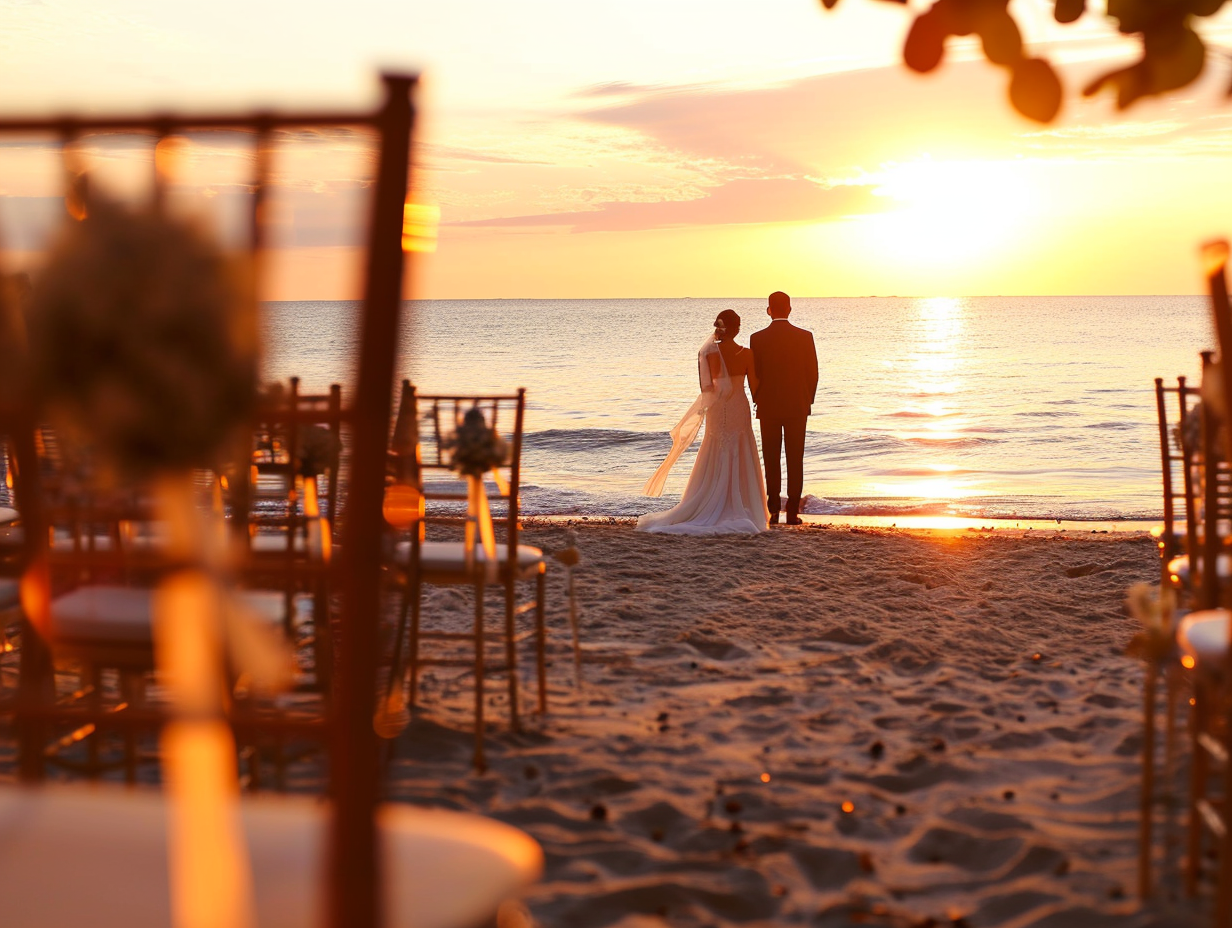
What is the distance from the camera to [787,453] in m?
10.8

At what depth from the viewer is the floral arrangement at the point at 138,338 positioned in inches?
39.8

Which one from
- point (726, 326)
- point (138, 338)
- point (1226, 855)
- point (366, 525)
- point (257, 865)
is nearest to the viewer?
point (138, 338)

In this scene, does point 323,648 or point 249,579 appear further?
point 323,648

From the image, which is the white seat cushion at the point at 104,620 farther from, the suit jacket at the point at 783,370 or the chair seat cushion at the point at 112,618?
Result: the suit jacket at the point at 783,370

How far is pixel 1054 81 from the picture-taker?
2.07 m

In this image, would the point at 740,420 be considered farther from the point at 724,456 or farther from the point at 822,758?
the point at 822,758

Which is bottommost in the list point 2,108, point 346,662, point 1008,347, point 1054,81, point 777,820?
point 777,820

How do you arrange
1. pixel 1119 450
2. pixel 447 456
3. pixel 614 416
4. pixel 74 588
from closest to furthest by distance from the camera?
1. pixel 74 588
2. pixel 447 456
3. pixel 1119 450
4. pixel 614 416

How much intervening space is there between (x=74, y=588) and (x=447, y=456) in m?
1.71

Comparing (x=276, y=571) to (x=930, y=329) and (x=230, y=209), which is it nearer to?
(x=230, y=209)

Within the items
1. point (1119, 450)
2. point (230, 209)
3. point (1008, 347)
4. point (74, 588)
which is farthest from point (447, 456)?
point (1008, 347)

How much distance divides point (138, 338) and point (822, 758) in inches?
135

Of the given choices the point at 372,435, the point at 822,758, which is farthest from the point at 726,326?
the point at 372,435

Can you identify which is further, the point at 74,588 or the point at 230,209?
the point at 74,588
